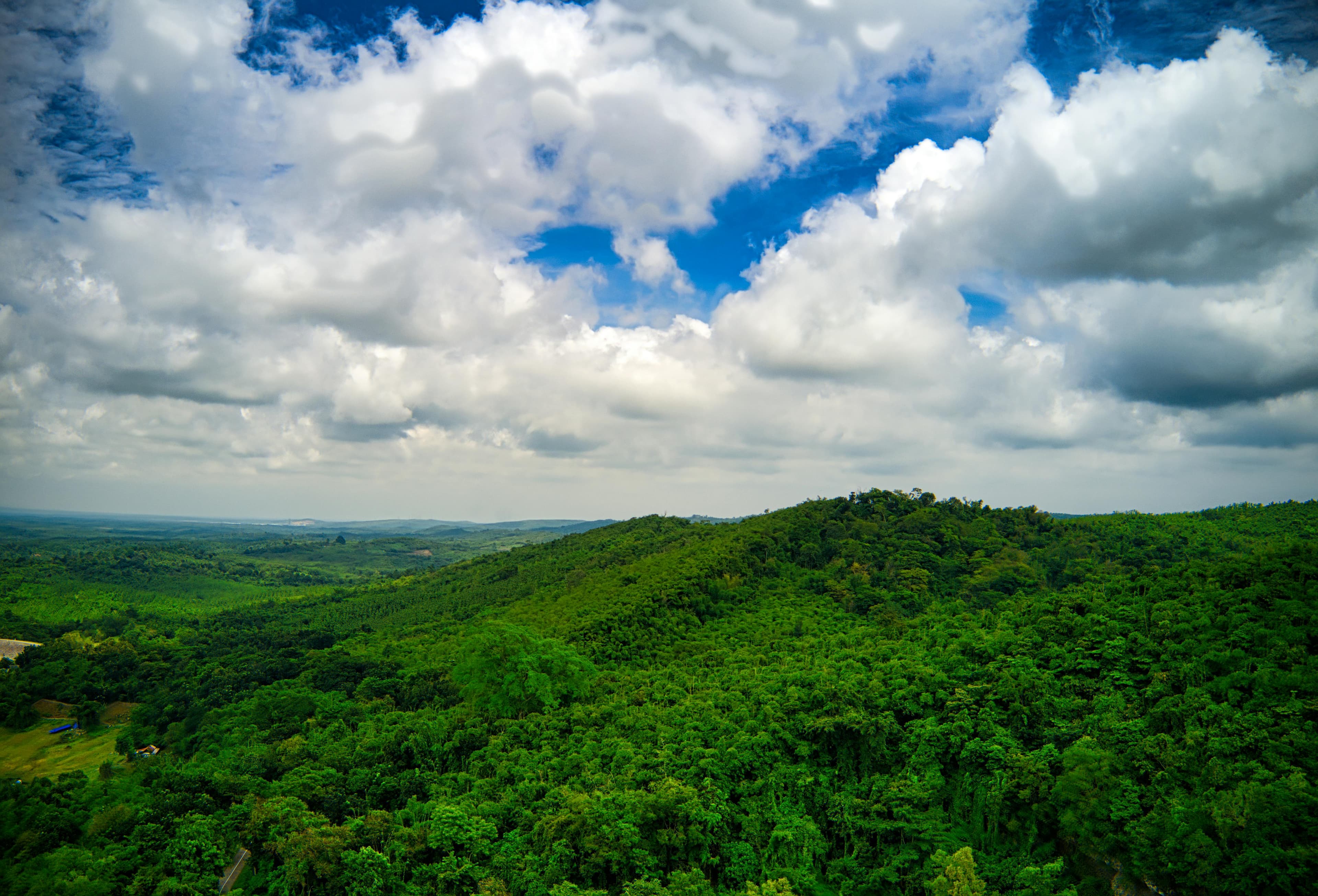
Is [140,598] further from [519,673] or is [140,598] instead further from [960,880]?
[960,880]

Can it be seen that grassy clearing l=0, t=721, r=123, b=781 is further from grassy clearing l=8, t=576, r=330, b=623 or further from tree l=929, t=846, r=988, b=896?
grassy clearing l=8, t=576, r=330, b=623

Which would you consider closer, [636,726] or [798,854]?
[798,854]

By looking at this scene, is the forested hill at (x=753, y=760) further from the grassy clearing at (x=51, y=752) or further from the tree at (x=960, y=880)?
the grassy clearing at (x=51, y=752)

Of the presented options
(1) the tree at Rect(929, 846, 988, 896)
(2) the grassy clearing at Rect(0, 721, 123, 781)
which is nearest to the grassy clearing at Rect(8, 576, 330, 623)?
(2) the grassy clearing at Rect(0, 721, 123, 781)

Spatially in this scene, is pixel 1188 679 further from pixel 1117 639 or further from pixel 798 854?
pixel 798 854

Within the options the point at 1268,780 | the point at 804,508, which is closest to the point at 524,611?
the point at 804,508
